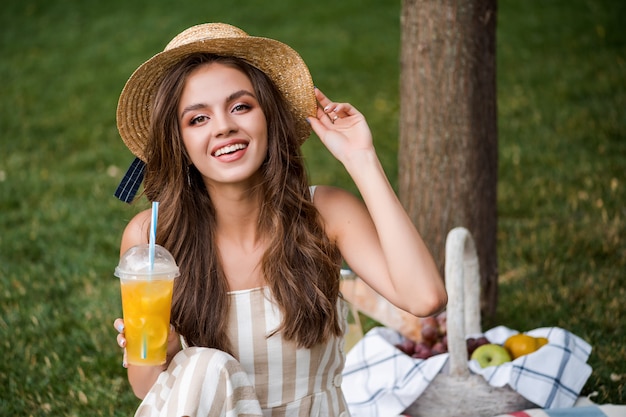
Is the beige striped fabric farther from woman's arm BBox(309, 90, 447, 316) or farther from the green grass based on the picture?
the green grass

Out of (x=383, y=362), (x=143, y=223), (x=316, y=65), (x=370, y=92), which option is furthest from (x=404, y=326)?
(x=316, y=65)

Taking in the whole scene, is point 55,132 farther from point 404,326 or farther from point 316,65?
point 404,326

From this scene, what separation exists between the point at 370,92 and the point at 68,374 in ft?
16.2

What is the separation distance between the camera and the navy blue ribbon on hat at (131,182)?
2.82m

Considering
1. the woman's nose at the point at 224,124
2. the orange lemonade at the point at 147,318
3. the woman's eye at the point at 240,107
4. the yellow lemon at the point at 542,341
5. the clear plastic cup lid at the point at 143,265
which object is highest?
the woman's eye at the point at 240,107

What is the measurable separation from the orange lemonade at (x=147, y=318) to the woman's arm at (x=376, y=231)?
25.0 inches

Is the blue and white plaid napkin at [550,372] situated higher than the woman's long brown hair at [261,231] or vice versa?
the woman's long brown hair at [261,231]

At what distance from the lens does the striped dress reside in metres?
2.44

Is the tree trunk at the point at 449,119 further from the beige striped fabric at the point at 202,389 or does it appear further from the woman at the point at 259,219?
the beige striped fabric at the point at 202,389

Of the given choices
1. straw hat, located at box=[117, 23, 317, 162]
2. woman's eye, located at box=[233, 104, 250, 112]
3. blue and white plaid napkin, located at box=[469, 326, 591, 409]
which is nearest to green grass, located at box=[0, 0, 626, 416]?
blue and white plaid napkin, located at box=[469, 326, 591, 409]

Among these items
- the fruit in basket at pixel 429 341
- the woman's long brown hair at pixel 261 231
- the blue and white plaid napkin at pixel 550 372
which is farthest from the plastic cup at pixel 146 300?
the fruit in basket at pixel 429 341

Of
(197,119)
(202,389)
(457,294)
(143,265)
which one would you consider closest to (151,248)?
(143,265)

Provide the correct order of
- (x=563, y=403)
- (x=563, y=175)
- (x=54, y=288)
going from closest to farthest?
(x=563, y=403) → (x=54, y=288) → (x=563, y=175)

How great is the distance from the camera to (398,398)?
3.23 metres
